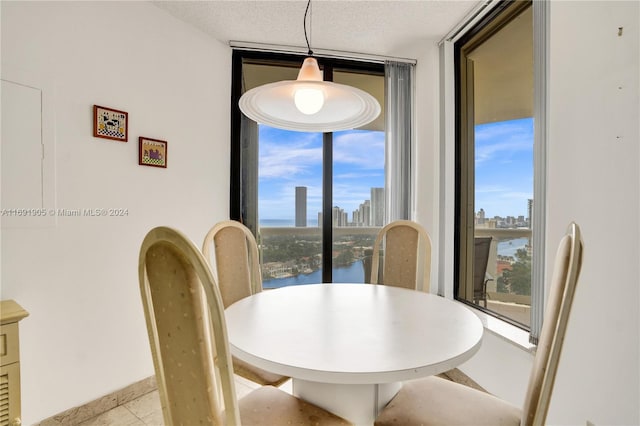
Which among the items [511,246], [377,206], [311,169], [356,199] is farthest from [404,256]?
[311,169]

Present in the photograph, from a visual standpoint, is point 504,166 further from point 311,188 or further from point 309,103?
point 311,188

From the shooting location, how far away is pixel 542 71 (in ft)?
5.20

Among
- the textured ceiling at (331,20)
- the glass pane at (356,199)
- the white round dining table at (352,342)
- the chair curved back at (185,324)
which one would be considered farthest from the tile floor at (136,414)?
the textured ceiling at (331,20)

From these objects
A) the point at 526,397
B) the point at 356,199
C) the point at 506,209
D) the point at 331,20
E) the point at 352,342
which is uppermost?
the point at 331,20

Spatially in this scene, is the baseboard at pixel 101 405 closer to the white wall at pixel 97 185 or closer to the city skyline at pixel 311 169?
the white wall at pixel 97 185

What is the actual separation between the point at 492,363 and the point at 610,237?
1109 millimetres

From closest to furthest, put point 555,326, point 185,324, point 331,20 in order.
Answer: point 185,324, point 555,326, point 331,20

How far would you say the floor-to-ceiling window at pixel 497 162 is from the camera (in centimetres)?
191

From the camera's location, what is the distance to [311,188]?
298 centimetres

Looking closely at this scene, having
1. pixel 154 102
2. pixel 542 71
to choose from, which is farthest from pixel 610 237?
pixel 154 102

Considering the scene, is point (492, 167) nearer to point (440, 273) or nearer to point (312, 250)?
point (440, 273)

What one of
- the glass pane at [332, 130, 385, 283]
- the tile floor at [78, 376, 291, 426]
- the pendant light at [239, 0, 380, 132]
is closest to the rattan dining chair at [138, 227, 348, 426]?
the pendant light at [239, 0, 380, 132]

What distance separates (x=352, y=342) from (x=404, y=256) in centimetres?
113

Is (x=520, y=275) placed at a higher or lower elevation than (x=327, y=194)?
lower
